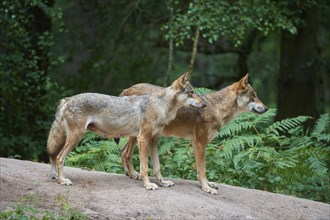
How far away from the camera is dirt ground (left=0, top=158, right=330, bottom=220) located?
8.34 meters

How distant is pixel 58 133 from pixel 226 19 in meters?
5.66

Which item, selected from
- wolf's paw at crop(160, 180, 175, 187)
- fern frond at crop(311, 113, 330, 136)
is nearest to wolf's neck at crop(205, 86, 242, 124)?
wolf's paw at crop(160, 180, 175, 187)

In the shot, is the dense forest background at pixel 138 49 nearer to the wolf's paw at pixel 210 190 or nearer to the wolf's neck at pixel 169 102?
the wolf's paw at pixel 210 190

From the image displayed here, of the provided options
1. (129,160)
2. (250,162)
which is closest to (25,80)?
(129,160)

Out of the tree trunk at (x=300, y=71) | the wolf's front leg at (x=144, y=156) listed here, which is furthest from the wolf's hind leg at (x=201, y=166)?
the tree trunk at (x=300, y=71)

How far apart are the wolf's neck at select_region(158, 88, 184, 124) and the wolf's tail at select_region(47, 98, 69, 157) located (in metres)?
1.36

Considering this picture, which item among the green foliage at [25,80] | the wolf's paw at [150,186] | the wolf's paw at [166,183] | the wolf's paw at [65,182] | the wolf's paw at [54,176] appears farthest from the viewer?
the green foliage at [25,80]

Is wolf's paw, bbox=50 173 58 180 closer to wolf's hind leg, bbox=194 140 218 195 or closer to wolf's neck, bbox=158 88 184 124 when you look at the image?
wolf's neck, bbox=158 88 184 124

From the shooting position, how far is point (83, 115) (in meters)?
9.15

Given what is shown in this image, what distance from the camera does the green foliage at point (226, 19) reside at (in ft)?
45.0

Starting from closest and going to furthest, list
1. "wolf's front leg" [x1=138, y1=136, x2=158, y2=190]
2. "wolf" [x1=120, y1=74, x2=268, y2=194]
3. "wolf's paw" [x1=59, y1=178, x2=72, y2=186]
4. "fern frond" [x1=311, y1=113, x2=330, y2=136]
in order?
"wolf's paw" [x1=59, y1=178, x2=72, y2=186]
"wolf's front leg" [x1=138, y1=136, x2=158, y2=190]
"wolf" [x1=120, y1=74, x2=268, y2=194]
"fern frond" [x1=311, y1=113, x2=330, y2=136]

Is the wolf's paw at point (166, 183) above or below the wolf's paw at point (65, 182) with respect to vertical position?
below

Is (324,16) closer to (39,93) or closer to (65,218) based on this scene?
(39,93)

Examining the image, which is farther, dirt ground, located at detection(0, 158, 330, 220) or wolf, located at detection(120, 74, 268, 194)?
wolf, located at detection(120, 74, 268, 194)
